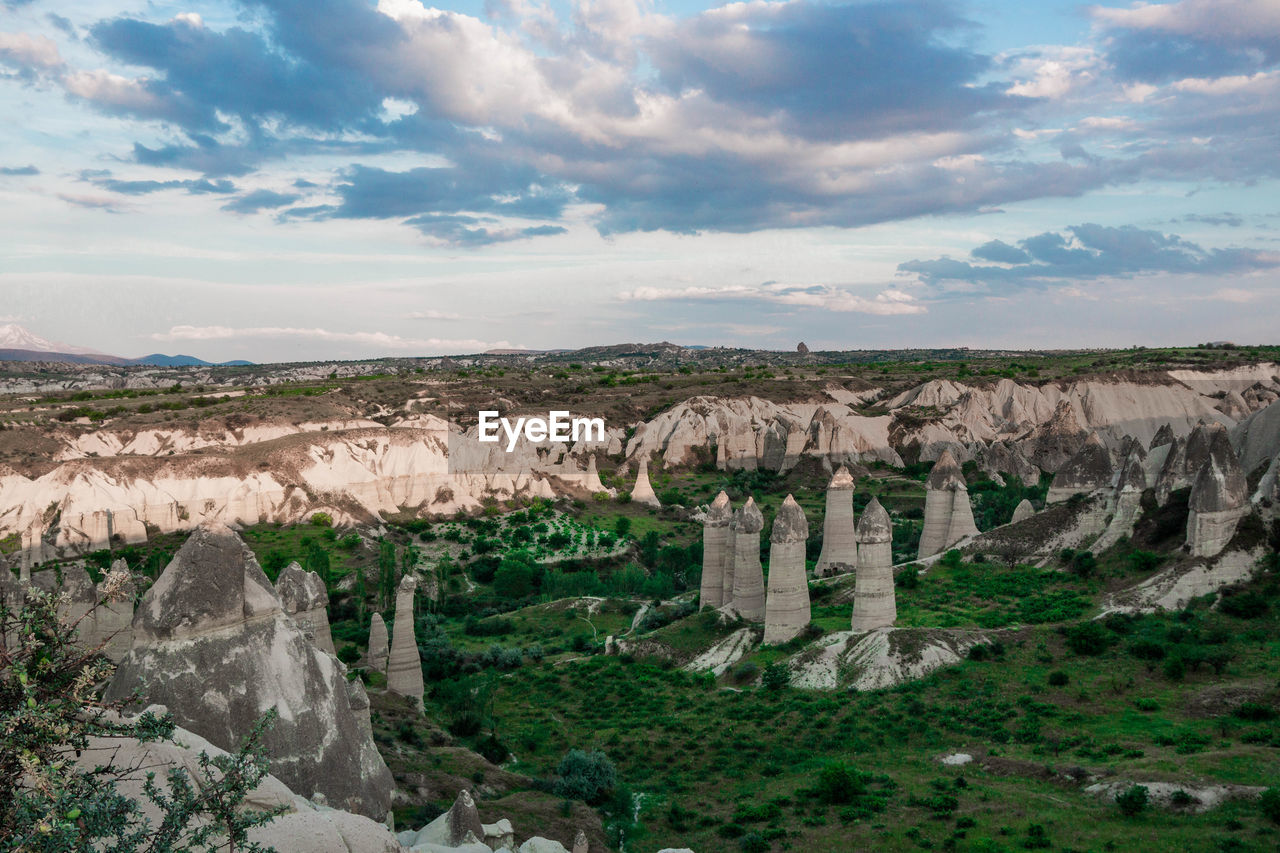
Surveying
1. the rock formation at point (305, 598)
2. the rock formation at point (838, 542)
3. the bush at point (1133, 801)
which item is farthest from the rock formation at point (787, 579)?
the rock formation at point (305, 598)

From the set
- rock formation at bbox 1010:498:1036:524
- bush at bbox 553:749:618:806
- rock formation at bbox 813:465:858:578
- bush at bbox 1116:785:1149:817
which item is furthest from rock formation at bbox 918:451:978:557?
bush at bbox 1116:785:1149:817

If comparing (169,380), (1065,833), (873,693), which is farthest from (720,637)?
(169,380)

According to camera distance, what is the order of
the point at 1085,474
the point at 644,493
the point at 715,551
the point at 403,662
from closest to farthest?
1. the point at 403,662
2. the point at 715,551
3. the point at 1085,474
4. the point at 644,493

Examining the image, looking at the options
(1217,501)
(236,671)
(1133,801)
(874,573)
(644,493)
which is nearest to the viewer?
(236,671)

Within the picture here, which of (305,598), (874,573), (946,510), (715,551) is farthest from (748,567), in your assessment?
(305,598)

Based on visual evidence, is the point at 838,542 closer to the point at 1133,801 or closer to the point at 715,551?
the point at 715,551
